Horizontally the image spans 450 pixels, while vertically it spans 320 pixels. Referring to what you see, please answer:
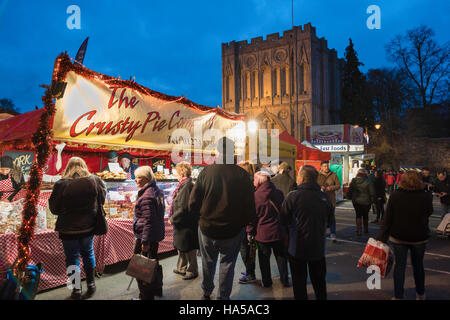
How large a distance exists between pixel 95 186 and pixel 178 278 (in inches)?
76.1

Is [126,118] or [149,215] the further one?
[126,118]

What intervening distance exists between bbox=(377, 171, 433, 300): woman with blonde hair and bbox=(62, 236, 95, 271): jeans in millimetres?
3655

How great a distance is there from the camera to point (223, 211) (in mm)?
3020

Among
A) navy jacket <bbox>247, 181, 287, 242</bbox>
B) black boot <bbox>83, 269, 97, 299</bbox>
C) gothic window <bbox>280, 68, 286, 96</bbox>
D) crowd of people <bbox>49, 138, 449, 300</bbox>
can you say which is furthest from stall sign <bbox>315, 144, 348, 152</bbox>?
gothic window <bbox>280, 68, 286, 96</bbox>

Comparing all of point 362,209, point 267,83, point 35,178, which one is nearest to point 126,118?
point 35,178

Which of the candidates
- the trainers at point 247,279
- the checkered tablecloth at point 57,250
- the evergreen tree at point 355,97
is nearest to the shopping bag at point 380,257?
the trainers at point 247,279

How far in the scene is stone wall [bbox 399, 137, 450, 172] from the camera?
26.5 metres

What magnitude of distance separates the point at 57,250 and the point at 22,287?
1.09 metres

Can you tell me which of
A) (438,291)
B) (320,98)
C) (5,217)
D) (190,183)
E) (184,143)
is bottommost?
(438,291)

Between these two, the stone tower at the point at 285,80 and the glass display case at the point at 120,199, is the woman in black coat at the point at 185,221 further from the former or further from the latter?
the stone tower at the point at 285,80

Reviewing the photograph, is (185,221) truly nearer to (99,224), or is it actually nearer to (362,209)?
(99,224)
